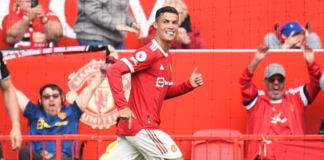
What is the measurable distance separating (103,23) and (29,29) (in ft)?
3.23

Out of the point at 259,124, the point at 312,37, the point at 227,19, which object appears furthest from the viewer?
the point at 227,19

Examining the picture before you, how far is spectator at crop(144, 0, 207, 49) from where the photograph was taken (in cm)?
1209

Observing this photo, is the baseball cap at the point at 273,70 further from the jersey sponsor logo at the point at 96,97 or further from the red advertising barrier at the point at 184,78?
the jersey sponsor logo at the point at 96,97

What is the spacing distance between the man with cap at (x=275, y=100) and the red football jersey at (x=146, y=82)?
211cm

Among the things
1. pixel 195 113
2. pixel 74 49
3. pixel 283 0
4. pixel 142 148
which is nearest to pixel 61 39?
pixel 74 49

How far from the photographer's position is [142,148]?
8.98 metres

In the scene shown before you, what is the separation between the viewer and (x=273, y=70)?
439 inches

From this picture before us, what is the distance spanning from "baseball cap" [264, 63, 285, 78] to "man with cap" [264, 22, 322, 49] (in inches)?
34.2

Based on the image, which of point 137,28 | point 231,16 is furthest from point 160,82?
point 231,16

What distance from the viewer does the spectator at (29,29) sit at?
12.1 meters

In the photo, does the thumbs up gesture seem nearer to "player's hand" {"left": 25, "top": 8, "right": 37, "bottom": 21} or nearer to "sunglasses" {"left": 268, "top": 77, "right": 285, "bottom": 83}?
"sunglasses" {"left": 268, "top": 77, "right": 285, "bottom": 83}

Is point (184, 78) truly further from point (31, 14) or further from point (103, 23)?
point (31, 14)

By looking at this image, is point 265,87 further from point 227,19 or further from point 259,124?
point 227,19

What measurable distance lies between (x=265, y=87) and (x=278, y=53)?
467mm
